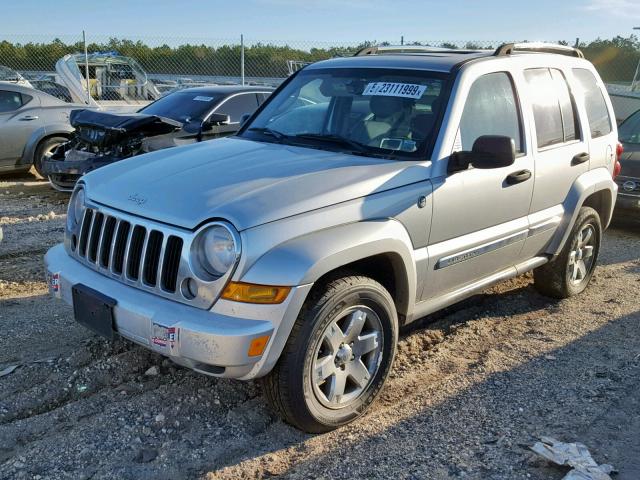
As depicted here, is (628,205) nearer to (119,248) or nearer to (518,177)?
(518,177)

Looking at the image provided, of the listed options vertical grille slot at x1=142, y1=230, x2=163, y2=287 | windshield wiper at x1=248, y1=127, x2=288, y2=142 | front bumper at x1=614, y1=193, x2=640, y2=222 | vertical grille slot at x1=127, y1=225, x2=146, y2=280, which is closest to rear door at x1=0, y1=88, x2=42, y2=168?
windshield wiper at x1=248, y1=127, x2=288, y2=142

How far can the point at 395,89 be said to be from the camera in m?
4.18

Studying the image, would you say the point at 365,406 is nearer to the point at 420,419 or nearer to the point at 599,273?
the point at 420,419

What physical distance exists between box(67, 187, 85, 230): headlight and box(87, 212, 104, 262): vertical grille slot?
0.23 metres

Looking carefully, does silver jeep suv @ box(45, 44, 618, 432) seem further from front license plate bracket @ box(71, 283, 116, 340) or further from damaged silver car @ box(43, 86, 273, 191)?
damaged silver car @ box(43, 86, 273, 191)

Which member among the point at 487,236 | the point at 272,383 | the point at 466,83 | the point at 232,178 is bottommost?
the point at 272,383

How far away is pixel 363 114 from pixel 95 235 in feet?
5.94

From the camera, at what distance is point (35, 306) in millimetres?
4930

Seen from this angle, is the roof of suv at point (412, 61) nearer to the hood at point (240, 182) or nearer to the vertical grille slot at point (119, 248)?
the hood at point (240, 182)

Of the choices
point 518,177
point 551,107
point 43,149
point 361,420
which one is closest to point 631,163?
point 551,107

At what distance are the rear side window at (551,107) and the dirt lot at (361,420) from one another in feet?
4.70

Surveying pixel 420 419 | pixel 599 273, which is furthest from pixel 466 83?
pixel 599 273

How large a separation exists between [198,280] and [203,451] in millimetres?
885

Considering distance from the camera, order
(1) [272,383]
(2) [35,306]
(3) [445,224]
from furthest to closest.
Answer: (2) [35,306] → (3) [445,224] → (1) [272,383]
